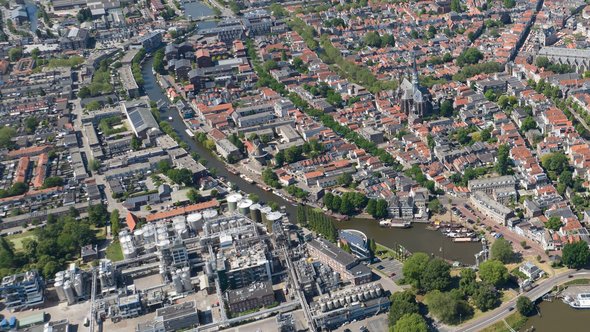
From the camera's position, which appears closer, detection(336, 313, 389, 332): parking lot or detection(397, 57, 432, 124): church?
detection(336, 313, 389, 332): parking lot

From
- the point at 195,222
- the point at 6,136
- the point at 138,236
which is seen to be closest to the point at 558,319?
the point at 195,222

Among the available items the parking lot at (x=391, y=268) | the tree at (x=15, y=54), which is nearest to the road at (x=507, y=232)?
the parking lot at (x=391, y=268)

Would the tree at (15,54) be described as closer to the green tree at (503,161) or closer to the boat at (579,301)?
the green tree at (503,161)

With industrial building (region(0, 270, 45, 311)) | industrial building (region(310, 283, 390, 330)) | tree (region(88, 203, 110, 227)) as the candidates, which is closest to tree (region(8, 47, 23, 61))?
tree (region(88, 203, 110, 227))

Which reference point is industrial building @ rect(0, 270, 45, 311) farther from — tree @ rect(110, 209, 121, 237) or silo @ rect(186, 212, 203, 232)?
silo @ rect(186, 212, 203, 232)

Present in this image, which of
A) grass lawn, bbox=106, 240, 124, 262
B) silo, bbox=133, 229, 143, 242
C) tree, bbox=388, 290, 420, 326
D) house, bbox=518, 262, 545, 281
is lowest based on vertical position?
grass lawn, bbox=106, 240, 124, 262

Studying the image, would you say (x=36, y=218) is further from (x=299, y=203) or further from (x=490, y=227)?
(x=490, y=227)

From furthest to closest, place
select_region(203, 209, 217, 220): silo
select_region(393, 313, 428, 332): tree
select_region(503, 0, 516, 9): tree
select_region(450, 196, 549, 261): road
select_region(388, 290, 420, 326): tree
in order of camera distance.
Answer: select_region(503, 0, 516, 9): tree → select_region(203, 209, 217, 220): silo → select_region(450, 196, 549, 261): road → select_region(388, 290, 420, 326): tree → select_region(393, 313, 428, 332): tree
